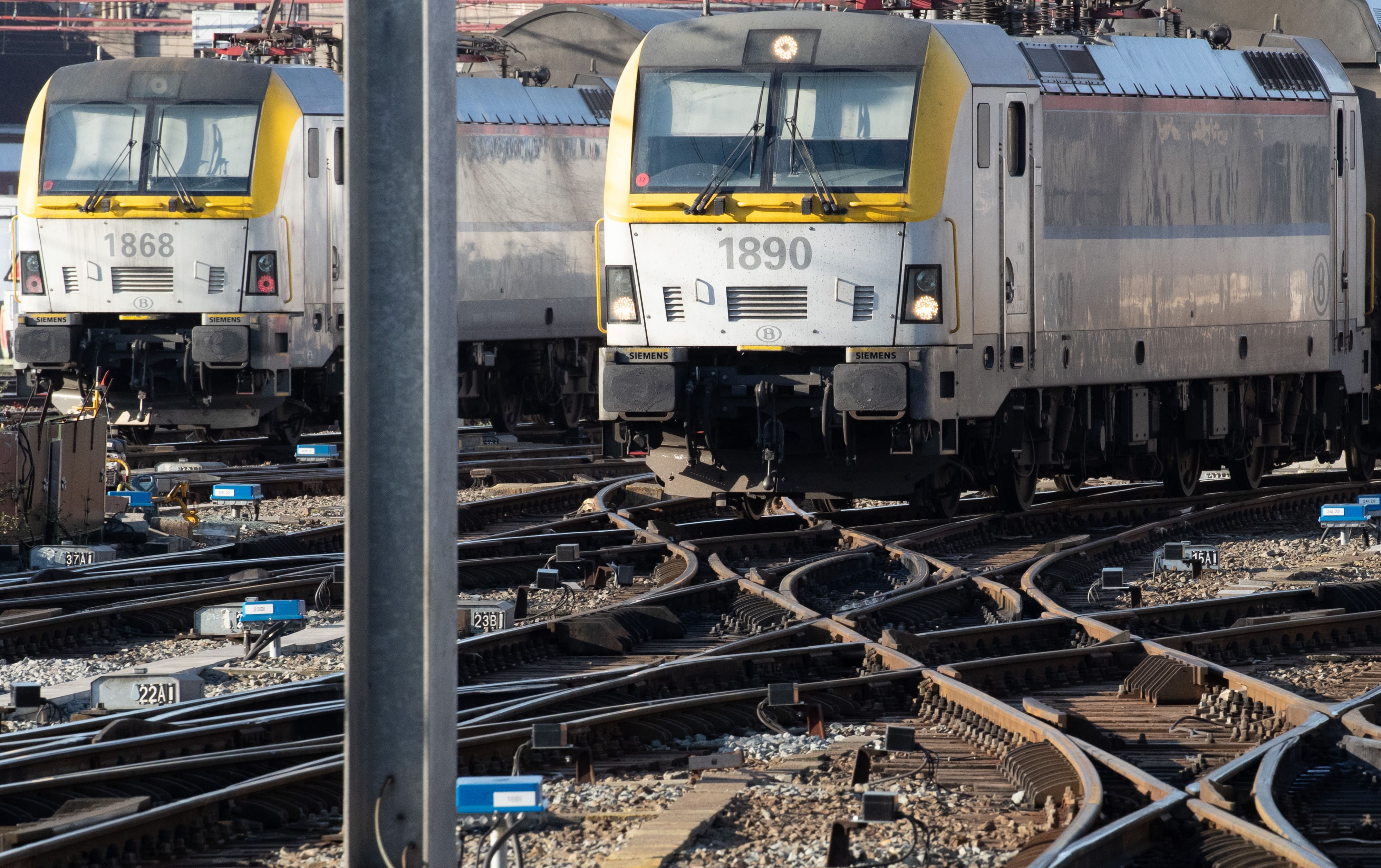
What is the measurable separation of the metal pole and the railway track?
3.85 feet

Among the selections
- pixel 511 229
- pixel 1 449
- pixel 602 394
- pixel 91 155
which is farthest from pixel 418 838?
pixel 511 229

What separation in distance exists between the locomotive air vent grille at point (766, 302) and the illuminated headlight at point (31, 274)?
25.7 feet

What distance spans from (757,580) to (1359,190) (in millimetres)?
8163

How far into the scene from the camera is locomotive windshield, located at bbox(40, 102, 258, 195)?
17531 mm

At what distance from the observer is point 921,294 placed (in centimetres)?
1257

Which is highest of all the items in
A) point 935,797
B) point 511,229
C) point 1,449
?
point 511,229

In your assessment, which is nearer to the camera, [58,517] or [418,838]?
[418,838]

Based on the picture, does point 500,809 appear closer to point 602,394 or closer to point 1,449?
point 602,394

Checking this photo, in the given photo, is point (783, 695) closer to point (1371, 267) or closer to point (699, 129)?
point (699, 129)

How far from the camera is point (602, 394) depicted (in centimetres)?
1289

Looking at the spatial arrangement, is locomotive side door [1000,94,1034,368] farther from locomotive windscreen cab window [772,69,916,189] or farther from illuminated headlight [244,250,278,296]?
illuminated headlight [244,250,278,296]

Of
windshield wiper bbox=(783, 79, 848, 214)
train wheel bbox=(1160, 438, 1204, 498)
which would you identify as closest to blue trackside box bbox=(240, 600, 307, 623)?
windshield wiper bbox=(783, 79, 848, 214)

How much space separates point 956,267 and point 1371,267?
6496mm

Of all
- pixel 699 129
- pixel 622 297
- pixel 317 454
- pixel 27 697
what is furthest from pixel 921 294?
pixel 317 454
